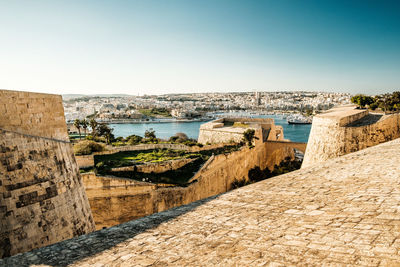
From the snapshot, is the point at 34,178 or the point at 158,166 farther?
the point at 158,166

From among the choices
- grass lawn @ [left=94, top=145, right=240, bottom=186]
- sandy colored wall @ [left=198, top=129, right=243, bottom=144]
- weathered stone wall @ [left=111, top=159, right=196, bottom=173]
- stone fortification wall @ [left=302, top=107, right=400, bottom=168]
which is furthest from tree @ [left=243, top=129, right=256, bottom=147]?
weathered stone wall @ [left=111, top=159, right=196, bottom=173]

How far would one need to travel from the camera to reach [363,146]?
1395cm

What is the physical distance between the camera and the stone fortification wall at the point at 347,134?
14016 millimetres

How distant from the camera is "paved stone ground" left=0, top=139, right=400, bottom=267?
268 centimetres

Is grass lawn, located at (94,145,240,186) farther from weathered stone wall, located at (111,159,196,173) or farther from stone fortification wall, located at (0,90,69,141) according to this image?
stone fortification wall, located at (0,90,69,141)

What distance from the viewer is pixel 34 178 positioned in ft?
19.4

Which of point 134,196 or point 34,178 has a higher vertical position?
point 34,178

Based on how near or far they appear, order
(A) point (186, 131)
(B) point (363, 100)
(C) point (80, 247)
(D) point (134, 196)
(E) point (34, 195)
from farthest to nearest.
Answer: (A) point (186, 131), (B) point (363, 100), (D) point (134, 196), (E) point (34, 195), (C) point (80, 247)

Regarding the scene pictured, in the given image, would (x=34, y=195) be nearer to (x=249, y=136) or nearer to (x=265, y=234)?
(x=265, y=234)

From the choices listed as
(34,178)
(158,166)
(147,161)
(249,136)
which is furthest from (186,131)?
(34,178)

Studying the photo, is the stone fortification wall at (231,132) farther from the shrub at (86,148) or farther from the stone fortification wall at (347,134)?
the shrub at (86,148)

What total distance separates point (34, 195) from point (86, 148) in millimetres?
10738

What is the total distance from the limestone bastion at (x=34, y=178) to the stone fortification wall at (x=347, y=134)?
14.1m

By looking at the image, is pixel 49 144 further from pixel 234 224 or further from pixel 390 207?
pixel 390 207
